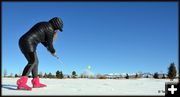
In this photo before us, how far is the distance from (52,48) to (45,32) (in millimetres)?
480

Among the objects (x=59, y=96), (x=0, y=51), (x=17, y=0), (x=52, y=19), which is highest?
(x=17, y=0)

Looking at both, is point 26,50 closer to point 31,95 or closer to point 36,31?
point 36,31

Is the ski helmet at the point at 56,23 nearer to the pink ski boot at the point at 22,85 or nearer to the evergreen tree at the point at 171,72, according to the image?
the pink ski boot at the point at 22,85

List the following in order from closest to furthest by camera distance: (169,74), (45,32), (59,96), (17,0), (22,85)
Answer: (59,96) < (22,85) < (45,32) < (17,0) < (169,74)

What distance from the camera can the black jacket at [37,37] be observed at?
9.38 meters

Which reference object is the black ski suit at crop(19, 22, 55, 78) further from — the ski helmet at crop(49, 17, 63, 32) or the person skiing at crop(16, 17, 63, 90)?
the ski helmet at crop(49, 17, 63, 32)

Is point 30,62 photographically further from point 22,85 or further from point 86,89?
point 86,89

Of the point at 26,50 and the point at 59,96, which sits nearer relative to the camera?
the point at 59,96

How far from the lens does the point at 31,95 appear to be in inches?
299

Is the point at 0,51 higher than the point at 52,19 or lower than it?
lower

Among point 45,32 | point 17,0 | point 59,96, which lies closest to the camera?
point 59,96

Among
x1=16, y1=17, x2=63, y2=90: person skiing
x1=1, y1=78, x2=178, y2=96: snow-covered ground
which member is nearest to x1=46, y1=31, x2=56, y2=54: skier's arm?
x1=16, y1=17, x2=63, y2=90: person skiing

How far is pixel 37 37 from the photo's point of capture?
9461mm

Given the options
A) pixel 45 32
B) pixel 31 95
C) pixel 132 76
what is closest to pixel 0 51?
pixel 45 32
